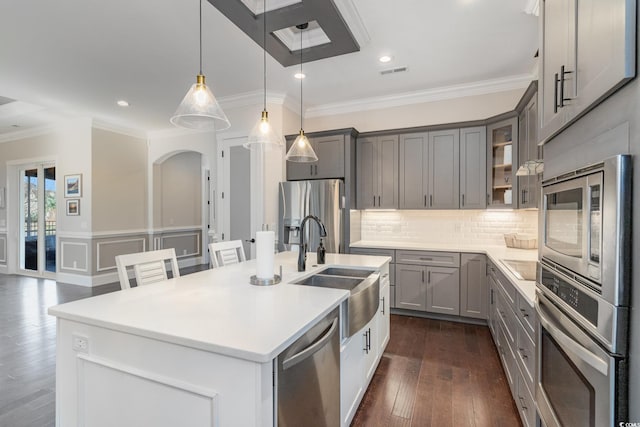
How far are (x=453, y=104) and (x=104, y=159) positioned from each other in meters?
5.91

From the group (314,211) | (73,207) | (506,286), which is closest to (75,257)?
(73,207)

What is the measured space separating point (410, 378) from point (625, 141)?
2.27 m

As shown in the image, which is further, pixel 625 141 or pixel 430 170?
pixel 430 170

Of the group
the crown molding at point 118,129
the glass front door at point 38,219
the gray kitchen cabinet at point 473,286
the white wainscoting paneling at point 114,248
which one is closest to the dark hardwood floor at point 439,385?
the gray kitchen cabinet at point 473,286

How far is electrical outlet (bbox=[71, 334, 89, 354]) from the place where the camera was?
1296 millimetres

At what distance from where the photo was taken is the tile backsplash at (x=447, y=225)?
3.85 meters

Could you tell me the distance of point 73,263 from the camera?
221 inches

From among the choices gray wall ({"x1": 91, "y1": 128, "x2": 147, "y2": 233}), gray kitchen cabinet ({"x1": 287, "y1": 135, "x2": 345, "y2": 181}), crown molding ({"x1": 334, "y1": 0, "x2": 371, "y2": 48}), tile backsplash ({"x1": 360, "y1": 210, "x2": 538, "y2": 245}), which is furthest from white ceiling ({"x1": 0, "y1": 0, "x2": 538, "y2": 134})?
tile backsplash ({"x1": 360, "y1": 210, "x2": 538, "y2": 245})

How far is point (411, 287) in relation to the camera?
385cm

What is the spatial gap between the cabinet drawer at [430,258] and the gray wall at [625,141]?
2.71 meters

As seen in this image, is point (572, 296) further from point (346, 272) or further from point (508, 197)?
point (508, 197)

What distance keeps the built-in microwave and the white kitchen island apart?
968 mm

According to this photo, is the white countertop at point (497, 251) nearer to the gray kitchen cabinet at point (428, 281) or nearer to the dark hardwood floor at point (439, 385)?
the gray kitchen cabinet at point (428, 281)

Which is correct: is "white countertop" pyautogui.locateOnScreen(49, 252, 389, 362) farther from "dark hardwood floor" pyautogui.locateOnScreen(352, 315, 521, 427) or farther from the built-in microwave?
"dark hardwood floor" pyautogui.locateOnScreen(352, 315, 521, 427)
